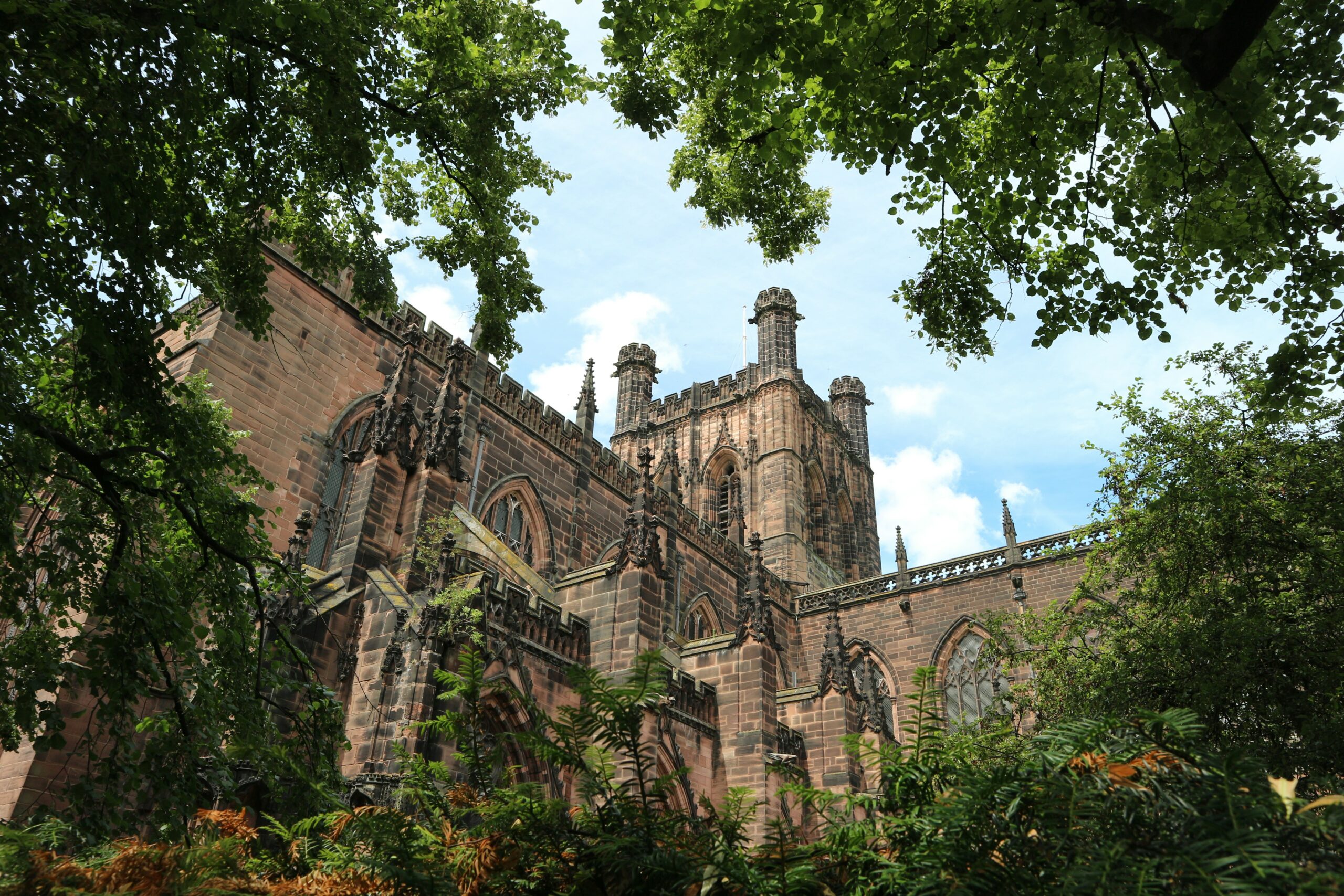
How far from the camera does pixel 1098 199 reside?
312 inches

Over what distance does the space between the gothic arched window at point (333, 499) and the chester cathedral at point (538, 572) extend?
0.14 ft

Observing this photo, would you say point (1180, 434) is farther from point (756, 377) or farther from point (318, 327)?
point (756, 377)

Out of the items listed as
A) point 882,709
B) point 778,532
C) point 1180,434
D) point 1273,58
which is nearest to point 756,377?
point 778,532

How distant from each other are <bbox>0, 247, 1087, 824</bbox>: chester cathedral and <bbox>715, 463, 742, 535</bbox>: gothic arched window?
1.32m

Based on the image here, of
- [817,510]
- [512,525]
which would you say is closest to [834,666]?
[512,525]

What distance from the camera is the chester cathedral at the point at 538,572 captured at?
11539 mm

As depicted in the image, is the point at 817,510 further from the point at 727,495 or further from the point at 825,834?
the point at 825,834

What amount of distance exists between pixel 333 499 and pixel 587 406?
8784 millimetres

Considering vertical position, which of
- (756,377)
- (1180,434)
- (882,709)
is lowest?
(882,709)

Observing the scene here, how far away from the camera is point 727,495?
122 ft

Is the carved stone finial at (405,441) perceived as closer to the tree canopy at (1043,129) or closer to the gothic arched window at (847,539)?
the tree canopy at (1043,129)

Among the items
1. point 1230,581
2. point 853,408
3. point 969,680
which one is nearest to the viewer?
point 1230,581

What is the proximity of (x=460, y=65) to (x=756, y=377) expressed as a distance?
102 feet

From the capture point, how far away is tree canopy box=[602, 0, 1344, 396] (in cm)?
607
